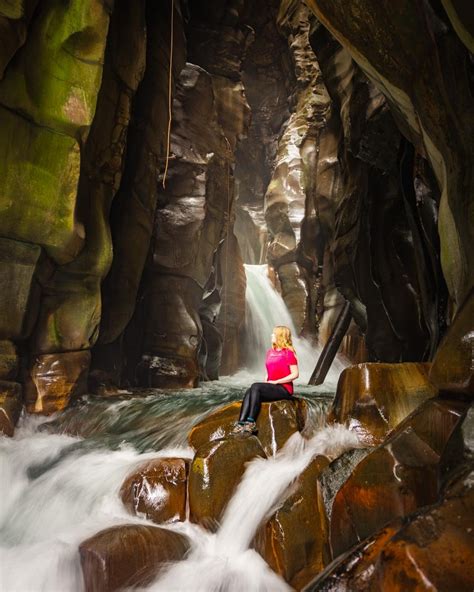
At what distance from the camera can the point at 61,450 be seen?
6.56m

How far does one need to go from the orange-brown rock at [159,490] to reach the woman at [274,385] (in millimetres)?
804

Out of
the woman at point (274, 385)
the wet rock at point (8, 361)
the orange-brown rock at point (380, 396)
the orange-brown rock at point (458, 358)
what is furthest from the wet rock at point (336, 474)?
the wet rock at point (8, 361)

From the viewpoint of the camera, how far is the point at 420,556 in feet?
6.09

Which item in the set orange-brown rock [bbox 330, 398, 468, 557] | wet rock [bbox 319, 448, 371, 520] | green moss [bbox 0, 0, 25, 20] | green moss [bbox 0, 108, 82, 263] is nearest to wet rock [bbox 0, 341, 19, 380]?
green moss [bbox 0, 108, 82, 263]

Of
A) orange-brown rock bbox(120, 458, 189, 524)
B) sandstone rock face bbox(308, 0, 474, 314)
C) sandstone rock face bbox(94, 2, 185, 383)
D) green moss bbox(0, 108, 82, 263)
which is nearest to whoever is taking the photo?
sandstone rock face bbox(308, 0, 474, 314)

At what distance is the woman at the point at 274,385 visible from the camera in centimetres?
489

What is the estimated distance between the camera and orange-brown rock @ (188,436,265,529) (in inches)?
164

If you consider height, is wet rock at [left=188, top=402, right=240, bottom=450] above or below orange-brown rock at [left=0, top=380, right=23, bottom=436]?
above

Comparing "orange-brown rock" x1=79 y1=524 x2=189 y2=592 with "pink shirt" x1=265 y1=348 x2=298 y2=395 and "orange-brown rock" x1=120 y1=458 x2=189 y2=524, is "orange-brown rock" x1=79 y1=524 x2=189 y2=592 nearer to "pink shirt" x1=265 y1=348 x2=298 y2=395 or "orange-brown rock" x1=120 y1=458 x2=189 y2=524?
"orange-brown rock" x1=120 y1=458 x2=189 y2=524

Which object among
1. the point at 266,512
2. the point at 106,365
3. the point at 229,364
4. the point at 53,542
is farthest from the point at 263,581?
the point at 229,364

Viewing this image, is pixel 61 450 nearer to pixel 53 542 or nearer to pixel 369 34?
pixel 53 542

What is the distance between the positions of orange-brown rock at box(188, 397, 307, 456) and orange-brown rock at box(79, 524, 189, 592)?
1.40m

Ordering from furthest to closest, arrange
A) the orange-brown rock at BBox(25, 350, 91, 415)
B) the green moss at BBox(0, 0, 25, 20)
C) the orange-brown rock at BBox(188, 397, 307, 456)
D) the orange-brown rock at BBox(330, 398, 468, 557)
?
1. the orange-brown rock at BBox(25, 350, 91, 415)
2. the green moss at BBox(0, 0, 25, 20)
3. the orange-brown rock at BBox(188, 397, 307, 456)
4. the orange-brown rock at BBox(330, 398, 468, 557)

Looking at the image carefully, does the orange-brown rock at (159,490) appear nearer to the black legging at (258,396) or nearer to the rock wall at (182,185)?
the black legging at (258,396)
